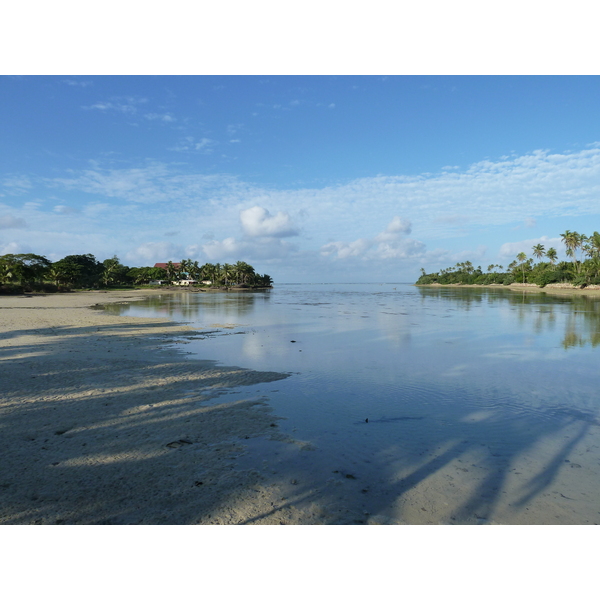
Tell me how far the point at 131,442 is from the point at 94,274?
4927 inches

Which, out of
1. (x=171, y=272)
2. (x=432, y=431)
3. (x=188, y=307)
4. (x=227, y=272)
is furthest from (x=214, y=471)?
(x=227, y=272)

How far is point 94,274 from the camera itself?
116m

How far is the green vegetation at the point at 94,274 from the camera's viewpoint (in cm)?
7031

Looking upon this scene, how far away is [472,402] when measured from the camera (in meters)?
10.4

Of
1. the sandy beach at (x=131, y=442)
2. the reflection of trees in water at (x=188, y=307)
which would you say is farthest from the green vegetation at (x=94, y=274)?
the sandy beach at (x=131, y=442)

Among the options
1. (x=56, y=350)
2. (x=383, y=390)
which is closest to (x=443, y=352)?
(x=383, y=390)

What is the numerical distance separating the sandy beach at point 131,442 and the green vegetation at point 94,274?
230ft

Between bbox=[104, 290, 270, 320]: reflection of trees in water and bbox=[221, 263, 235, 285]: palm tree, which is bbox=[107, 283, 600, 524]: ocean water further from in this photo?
bbox=[221, 263, 235, 285]: palm tree

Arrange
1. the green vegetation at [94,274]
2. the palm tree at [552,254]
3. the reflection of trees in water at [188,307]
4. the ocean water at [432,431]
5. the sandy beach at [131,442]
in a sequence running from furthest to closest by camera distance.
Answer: the palm tree at [552,254] → the green vegetation at [94,274] → the reflection of trees in water at [188,307] → the ocean water at [432,431] → the sandy beach at [131,442]

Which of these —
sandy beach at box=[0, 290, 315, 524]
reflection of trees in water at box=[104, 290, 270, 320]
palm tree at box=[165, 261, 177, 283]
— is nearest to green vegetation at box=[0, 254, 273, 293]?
palm tree at box=[165, 261, 177, 283]

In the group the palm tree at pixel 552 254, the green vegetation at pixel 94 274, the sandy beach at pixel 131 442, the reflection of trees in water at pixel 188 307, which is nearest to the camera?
the sandy beach at pixel 131 442

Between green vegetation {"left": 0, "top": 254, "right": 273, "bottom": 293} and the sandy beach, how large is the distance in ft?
230

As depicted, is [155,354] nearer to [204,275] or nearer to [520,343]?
[520,343]

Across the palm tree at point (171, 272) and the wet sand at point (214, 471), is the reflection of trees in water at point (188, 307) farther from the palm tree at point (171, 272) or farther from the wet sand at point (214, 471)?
the palm tree at point (171, 272)
